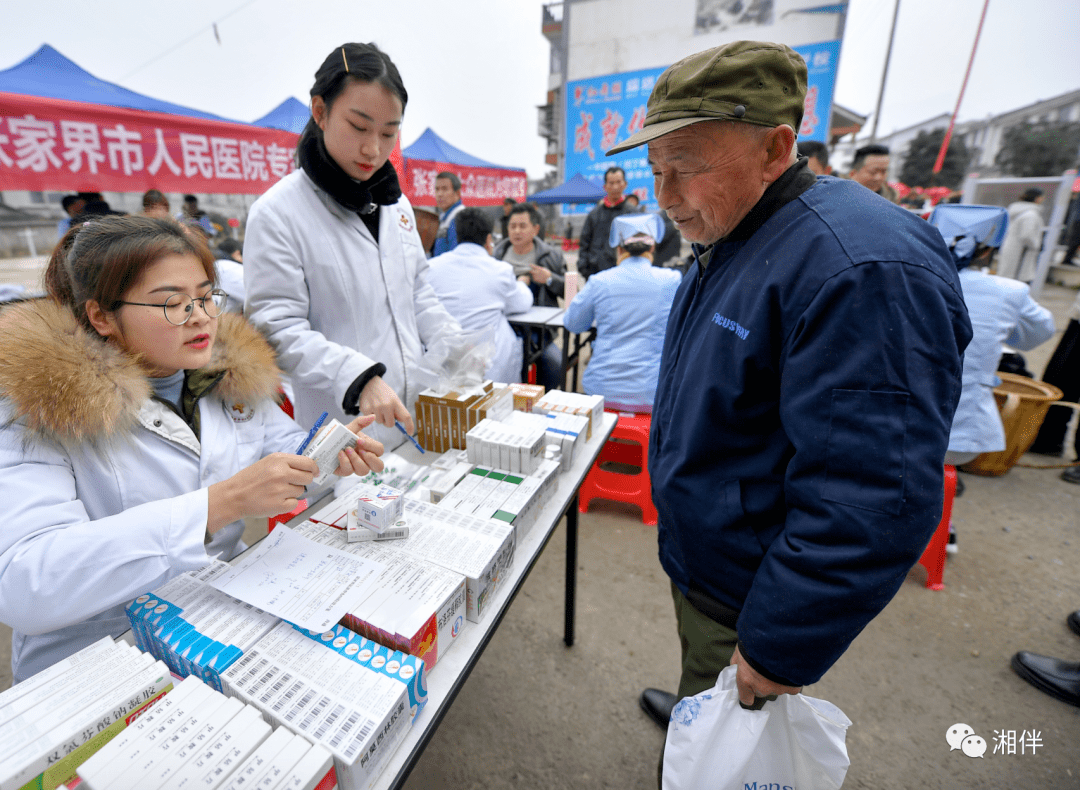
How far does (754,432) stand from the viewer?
1007 mm

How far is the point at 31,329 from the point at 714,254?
1412 millimetres

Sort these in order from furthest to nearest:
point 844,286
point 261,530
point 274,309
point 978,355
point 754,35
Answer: point 754,35
point 261,530
point 978,355
point 274,309
point 844,286

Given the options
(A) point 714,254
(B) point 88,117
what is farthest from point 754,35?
(A) point 714,254

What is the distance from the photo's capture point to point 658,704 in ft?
6.29

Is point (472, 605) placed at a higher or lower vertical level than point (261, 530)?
higher

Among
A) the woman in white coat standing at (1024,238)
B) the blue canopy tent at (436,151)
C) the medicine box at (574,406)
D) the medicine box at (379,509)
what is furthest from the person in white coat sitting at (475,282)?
the woman in white coat standing at (1024,238)

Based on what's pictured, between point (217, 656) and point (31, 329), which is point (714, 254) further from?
point (31, 329)

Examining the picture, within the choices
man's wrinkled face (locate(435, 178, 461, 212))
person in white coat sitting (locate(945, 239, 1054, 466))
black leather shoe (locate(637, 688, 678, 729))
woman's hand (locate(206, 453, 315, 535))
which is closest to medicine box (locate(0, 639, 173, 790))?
woman's hand (locate(206, 453, 315, 535))

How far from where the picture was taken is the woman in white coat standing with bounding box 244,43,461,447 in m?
1.54

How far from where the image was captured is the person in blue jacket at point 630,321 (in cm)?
317

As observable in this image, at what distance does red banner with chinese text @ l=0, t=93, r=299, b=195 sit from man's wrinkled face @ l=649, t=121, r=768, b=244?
4244 mm

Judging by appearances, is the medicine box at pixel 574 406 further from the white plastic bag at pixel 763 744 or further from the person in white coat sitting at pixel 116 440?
the white plastic bag at pixel 763 744

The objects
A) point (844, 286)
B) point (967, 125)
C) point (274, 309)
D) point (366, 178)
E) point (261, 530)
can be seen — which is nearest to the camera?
point (844, 286)

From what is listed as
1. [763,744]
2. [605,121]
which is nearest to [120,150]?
[763,744]
